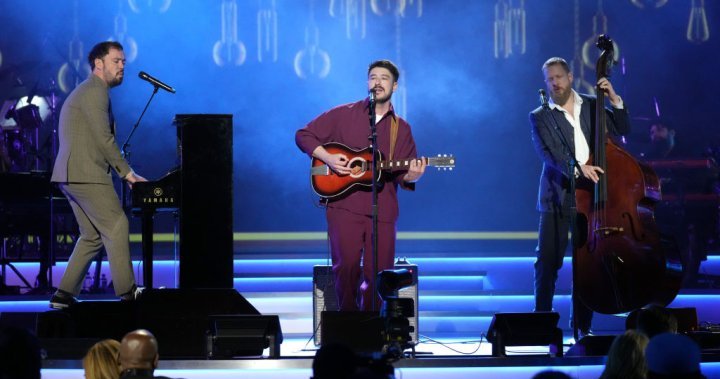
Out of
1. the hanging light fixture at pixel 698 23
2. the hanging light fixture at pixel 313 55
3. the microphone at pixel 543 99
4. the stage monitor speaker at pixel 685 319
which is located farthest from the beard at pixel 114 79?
the hanging light fixture at pixel 698 23

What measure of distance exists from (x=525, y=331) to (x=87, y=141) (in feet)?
9.50

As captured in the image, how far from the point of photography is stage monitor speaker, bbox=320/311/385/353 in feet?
19.1

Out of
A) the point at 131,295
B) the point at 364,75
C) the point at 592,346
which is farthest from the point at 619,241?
the point at 364,75

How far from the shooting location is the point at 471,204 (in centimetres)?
1136

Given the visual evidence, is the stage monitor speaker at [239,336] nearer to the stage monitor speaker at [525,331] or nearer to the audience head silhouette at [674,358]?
the stage monitor speaker at [525,331]

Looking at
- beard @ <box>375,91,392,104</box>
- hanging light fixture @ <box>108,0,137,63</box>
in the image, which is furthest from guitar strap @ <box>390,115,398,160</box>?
hanging light fixture @ <box>108,0,137,63</box>

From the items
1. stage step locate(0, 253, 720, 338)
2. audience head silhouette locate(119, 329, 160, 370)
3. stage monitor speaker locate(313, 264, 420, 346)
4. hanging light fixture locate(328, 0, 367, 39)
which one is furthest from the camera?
hanging light fixture locate(328, 0, 367, 39)

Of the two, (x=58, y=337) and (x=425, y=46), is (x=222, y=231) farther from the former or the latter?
(x=425, y=46)

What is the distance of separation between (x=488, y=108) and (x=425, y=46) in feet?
3.34

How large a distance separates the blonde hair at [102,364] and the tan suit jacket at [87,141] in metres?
2.12

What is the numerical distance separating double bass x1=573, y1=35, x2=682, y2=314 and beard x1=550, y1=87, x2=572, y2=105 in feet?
1.38

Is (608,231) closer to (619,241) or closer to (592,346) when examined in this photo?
(619,241)

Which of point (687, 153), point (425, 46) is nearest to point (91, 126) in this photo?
point (425, 46)

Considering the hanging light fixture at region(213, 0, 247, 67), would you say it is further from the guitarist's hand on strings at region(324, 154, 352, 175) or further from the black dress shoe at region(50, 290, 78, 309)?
the black dress shoe at region(50, 290, 78, 309)
